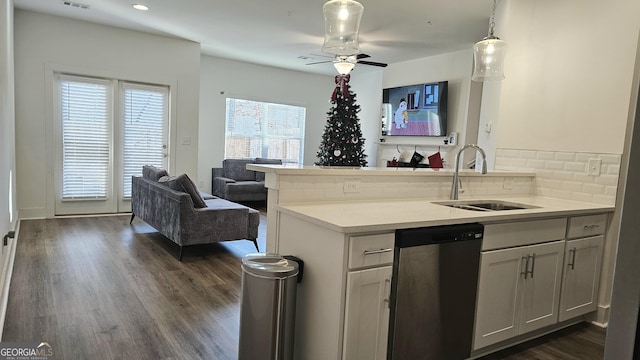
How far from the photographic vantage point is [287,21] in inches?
211

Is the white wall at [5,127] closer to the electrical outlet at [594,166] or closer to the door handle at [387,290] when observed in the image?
the door handle at [387,290]

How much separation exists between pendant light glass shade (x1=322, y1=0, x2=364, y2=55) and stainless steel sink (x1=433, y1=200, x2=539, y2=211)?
52.8 inches

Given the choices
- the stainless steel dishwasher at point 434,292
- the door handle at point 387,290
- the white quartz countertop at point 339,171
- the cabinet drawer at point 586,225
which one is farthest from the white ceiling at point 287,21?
the door handle at point 387,290

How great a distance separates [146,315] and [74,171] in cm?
401

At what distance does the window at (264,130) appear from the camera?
332 inches

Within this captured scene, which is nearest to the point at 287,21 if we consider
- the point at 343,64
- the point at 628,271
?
the point at 343,64

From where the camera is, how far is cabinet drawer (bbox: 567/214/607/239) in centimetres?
276

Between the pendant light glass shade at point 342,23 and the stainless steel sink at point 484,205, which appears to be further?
the pendant light glass shade at point 342,23

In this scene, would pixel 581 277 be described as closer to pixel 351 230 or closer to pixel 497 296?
pixel 497 296

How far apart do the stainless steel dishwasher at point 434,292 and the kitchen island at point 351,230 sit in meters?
0.06

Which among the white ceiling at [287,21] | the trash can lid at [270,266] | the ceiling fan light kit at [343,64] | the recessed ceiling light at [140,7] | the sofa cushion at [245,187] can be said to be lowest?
the sofa cushion at [245,187]

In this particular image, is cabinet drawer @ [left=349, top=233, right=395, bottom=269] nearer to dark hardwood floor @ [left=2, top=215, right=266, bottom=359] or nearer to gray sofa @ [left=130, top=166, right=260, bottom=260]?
dark hardwood floor @ [left=2, top=215, right=266, bottom=359]

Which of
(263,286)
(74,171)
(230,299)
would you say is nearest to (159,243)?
(230,299)

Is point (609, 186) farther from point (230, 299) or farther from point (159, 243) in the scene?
point (159, 243)
